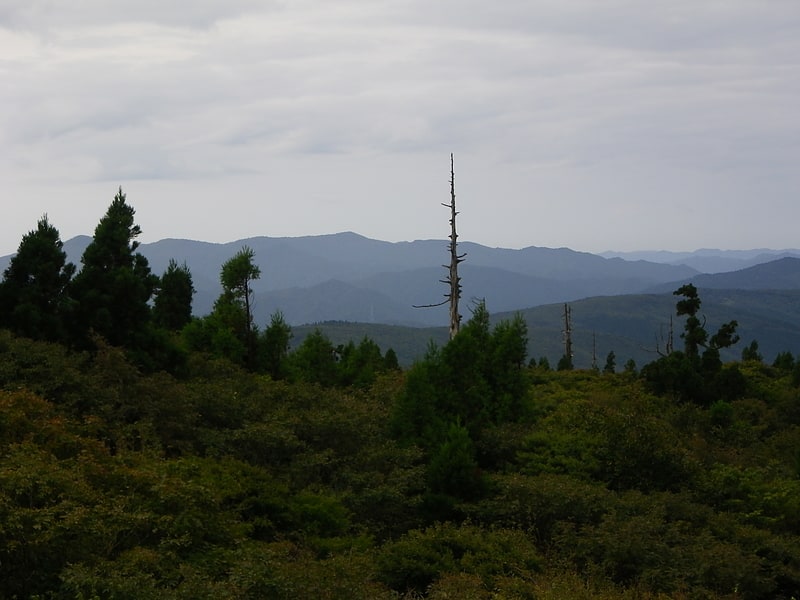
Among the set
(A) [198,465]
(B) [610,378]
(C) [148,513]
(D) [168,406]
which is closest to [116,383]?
(D) [168,406]

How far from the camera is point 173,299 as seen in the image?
113 feet

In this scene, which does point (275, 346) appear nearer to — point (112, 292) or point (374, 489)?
point (112, 292)

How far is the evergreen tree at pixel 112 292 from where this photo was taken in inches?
827

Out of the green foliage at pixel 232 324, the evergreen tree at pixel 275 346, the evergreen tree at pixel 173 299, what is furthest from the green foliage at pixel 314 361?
the evergreen tree at pixel 173 299

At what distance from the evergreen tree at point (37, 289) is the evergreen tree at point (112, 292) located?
567 millimetres

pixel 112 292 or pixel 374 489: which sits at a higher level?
pixel 112 292

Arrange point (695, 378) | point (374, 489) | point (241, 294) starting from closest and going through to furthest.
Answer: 1. point (374, 489)
2. point (241, 294)
3. point (695, 378)

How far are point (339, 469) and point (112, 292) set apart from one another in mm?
9792

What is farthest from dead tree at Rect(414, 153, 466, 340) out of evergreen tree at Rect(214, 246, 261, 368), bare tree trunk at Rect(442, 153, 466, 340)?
evergreen tree at Rect(214, 246, 261, 368)

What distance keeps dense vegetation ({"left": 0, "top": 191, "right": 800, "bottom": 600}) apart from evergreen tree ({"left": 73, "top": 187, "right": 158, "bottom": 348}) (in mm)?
69

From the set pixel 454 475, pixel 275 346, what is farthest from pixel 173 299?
pixel 454 475

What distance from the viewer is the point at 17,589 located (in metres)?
8.31

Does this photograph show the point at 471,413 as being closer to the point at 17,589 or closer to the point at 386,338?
the point at 17,589

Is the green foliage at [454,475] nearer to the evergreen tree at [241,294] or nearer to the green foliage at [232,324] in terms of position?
the green foliage at [232,324]
